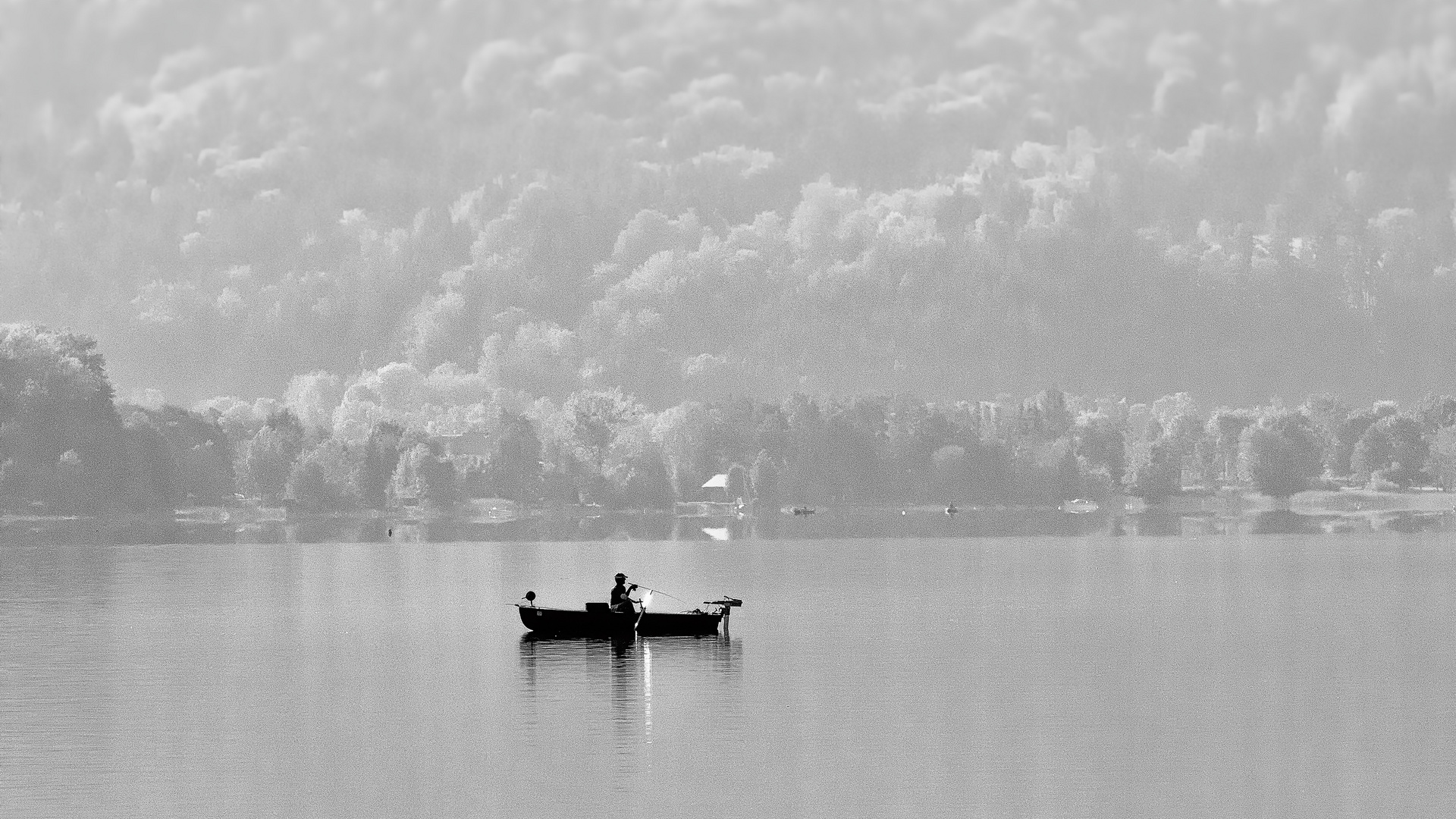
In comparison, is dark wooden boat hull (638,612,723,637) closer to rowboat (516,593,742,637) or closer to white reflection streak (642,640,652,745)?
rowboat (516,593,742,637)

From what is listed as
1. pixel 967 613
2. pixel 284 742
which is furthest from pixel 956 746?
pixel 967 613

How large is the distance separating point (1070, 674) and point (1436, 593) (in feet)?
156

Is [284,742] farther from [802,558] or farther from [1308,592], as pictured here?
[802,558]

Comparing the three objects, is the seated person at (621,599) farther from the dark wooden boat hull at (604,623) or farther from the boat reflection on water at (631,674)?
the boat reflection on water at (631,674)

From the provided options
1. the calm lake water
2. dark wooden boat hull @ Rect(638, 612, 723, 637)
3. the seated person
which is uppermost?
the seated person

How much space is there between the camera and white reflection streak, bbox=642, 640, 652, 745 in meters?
61.0

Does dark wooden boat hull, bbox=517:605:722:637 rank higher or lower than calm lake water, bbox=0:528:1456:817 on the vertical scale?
higher

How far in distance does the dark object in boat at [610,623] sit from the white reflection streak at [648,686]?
37.6 inches

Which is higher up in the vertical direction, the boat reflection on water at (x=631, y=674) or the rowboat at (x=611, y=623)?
the rowboat at (x=611, y=623)

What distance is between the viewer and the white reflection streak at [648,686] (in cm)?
6100

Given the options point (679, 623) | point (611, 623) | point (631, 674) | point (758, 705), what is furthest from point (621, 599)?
point (758, 705)

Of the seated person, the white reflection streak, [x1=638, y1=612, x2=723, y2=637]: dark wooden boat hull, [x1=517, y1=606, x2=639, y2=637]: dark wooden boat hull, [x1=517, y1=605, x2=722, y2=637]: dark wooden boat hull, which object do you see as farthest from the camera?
[x1=638, y1=612, x2=723, y2=637]: dark wooden boat hull

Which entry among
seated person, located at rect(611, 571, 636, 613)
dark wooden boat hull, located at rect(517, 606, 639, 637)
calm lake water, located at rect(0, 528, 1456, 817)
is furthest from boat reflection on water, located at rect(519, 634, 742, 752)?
seated person, located at rect(611, 571, 636, 613)

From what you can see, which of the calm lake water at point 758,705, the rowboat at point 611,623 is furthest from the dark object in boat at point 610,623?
the calm lake water at point 758,705
